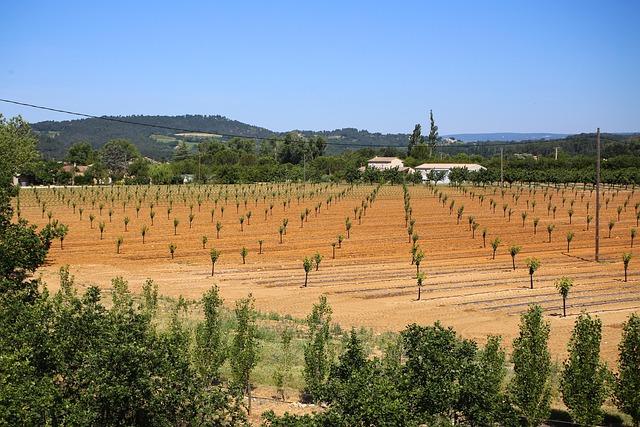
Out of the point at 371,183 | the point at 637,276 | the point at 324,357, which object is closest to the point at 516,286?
the point at 637,276

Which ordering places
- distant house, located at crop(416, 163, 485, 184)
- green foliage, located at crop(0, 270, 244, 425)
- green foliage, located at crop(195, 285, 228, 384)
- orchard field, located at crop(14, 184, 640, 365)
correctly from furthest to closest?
distant house, located at crop(416, 163, 485, 184) < orchard field, located at crop(14, 184, 640, 365) < green foliage, located at crop(195, 285, 228, 384) < green foliage, located at crop(0, 270, 244, 425)

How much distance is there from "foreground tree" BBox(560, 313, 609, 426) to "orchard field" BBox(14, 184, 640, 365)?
6.01m

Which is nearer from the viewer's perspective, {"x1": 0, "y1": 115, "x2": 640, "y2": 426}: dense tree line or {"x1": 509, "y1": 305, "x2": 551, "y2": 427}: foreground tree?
{"x1": 0, "y1": 115, "x2": 640, "y2": 426}: dense tree line

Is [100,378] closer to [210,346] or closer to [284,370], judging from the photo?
[210,346]

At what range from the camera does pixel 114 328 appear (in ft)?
33.9

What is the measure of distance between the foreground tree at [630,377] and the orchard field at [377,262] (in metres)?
5.60

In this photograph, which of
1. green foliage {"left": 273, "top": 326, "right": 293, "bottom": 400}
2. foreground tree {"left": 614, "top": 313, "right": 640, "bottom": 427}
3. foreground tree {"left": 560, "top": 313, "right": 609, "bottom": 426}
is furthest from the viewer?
green foliage {"left": 273, "top": 326, "right": 293, "bottom": 400}

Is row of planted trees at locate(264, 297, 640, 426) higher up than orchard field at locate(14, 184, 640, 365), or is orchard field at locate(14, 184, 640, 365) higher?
row of planted trees at locate(264, 297, 640, 426)

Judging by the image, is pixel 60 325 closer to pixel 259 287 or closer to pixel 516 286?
pixel 259 287

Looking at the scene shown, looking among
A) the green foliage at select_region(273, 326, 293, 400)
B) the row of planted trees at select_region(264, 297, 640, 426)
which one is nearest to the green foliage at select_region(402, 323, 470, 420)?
the row of planted trees at select_region(264, 297, 640, 426)

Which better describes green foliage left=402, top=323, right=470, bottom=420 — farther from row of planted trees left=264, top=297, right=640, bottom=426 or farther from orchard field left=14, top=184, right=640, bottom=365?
orchard field left=14, top=184, right=640, bottom=365

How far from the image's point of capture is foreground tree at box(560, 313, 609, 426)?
13008 millimetres

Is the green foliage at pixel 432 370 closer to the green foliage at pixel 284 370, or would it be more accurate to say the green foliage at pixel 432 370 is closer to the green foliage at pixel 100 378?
the green foliage at pixel 100 378

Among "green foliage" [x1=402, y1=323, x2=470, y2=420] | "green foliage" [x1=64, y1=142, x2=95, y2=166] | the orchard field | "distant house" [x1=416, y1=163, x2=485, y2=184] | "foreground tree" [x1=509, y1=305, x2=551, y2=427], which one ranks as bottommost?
the orchard field
